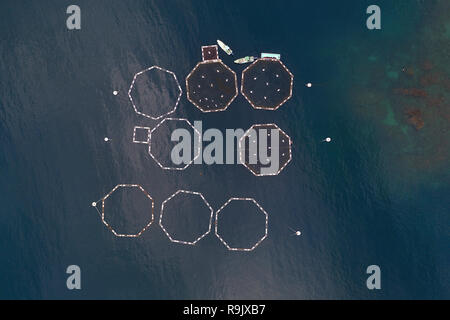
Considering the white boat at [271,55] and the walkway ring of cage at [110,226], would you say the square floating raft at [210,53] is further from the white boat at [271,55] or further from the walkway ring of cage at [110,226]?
the walkway ring of cage at [110,226]

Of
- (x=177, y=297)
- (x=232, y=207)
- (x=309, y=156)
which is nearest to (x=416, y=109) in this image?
(x=309, y=156)

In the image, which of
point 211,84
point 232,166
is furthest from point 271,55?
point 232,166

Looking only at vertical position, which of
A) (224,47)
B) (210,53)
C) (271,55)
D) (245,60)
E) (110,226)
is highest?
(224,47)

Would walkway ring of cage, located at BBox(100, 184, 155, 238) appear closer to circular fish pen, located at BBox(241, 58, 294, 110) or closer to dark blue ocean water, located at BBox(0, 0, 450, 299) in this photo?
dark blue ocean water, located at BBox(0, 0, 450, 299)

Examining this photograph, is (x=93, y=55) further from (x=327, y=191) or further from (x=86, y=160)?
(x=327, y=191)

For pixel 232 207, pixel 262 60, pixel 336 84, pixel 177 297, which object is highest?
pixel 262 60

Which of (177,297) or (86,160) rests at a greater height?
(86,160)

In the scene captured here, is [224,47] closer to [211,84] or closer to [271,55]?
[211,84]
